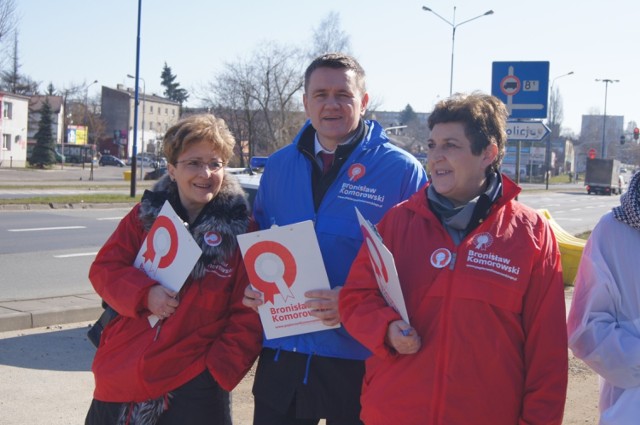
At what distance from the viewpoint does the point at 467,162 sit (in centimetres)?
297

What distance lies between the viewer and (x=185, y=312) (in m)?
3.47

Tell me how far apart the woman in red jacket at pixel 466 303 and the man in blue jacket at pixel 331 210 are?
0.44 m

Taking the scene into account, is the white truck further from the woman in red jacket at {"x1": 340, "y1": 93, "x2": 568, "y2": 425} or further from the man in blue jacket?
the woman in red jacket at {"x1": 340, "y1": 93, "x2": 568, "y2": 425}

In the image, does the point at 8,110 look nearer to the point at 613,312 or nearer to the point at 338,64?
the point at 338,64

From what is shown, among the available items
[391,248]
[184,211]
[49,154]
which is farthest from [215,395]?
[49,154]

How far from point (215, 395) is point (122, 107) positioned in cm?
11802

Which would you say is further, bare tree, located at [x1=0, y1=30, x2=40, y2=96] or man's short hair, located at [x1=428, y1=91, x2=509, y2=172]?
bare tree, located at [x1=0, y1=30, x2=40, y2=96]

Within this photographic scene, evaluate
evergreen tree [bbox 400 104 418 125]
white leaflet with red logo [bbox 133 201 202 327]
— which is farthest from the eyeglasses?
evergreen tree [bbox 400 104 418 125]

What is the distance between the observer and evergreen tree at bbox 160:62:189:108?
139 m

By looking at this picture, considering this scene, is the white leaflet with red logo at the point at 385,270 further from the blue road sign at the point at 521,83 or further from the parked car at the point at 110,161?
the parked car at the point at 110,161

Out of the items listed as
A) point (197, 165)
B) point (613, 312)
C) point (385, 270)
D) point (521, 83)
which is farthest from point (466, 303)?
point (521, 83)

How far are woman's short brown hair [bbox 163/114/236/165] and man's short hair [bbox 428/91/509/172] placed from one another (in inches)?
41.8

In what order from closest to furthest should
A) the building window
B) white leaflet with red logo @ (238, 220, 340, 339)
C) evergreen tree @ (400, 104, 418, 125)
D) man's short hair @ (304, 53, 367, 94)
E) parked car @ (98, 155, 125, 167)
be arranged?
1. white leaflet with red logo @ (238, 220, 340, 339)
2. man's short hair @ (304, 53, 367, 94)
3. the building window
4. parked car @ (98, 155, 125, 167)
5. evergreen tree @ (400, 104, 418, 125)

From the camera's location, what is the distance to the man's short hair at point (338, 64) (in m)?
3.56
